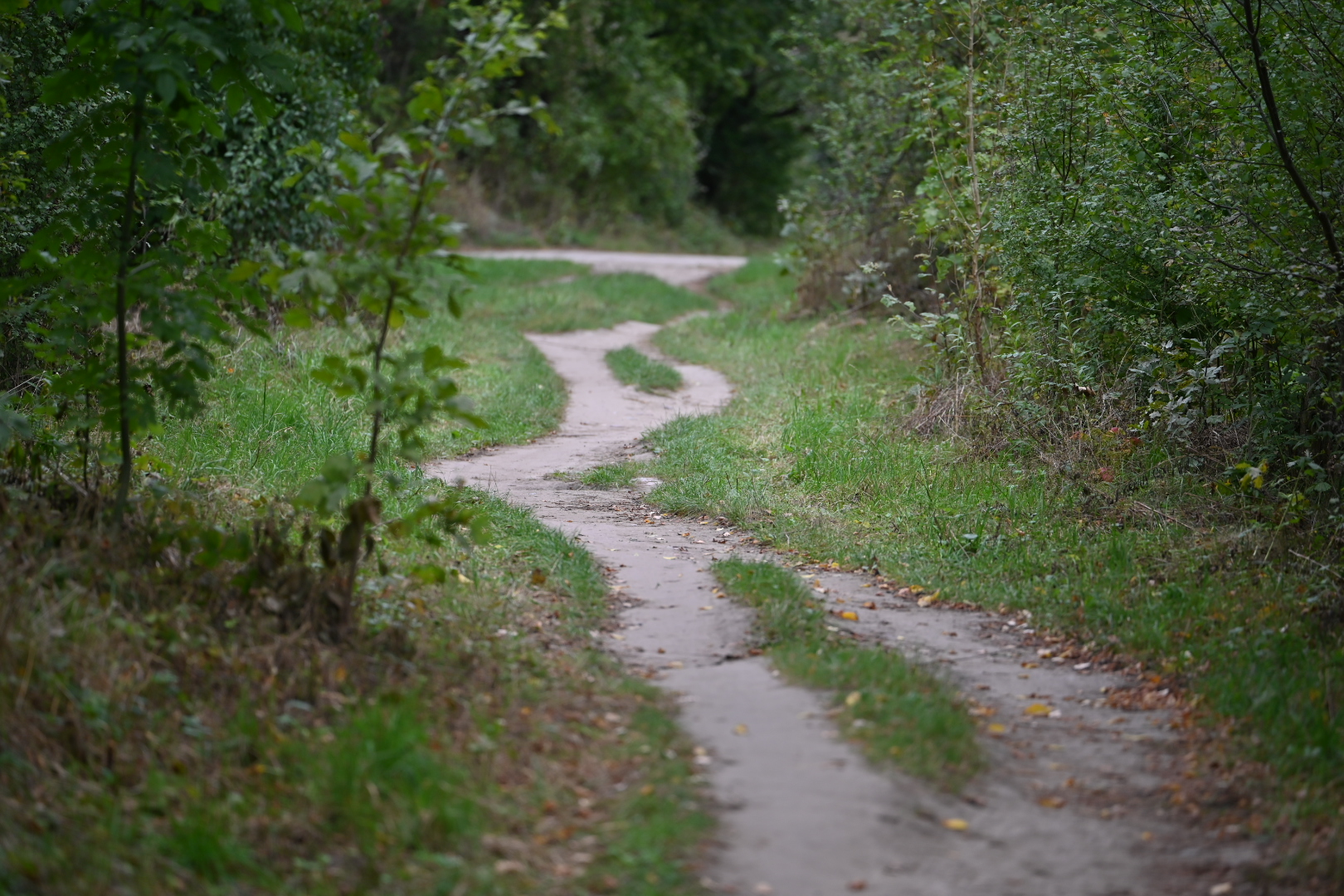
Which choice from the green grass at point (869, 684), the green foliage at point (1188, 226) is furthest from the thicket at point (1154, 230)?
the green grass at point (869, 684)

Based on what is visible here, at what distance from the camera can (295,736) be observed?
393cm

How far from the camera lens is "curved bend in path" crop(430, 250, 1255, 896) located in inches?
138

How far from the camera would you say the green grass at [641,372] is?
12320mm

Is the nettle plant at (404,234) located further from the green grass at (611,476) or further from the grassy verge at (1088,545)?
the green grass at (611,476)

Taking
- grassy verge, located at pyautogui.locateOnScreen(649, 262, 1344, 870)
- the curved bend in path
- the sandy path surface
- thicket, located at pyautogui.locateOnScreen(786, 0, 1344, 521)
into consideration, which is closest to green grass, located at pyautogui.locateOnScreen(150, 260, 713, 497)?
the curved bend in path

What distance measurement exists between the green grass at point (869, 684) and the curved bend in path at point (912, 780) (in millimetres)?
94

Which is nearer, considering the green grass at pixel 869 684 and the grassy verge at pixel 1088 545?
the green grass at pixel 869 684

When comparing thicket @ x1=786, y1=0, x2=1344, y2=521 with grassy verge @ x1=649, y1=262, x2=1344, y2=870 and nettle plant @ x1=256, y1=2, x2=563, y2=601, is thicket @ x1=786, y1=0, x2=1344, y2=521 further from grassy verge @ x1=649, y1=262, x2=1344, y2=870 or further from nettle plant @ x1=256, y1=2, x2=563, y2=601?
nettle plant @ x1=256, y1=2, x2=563, y2=601

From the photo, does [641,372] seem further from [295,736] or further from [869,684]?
[295,736]

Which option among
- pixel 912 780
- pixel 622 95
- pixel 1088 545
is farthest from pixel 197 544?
pixel 622 95

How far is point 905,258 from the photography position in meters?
14.1

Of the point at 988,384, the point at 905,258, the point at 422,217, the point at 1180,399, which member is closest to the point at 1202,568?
the point at 1180,399

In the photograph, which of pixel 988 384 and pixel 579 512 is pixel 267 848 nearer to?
pixel 579 512

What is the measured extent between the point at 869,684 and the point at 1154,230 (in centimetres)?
369
